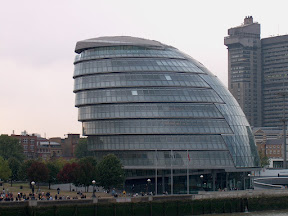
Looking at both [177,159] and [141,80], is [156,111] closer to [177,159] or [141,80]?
[141,80]

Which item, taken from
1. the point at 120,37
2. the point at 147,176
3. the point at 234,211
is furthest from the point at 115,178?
the point at 120,37

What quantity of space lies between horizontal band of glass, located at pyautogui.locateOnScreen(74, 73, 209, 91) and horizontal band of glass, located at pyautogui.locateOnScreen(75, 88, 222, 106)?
3.16 feet

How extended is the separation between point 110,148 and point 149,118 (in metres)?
8.52

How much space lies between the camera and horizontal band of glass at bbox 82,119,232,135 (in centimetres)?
11812

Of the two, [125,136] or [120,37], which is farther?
[120,37]

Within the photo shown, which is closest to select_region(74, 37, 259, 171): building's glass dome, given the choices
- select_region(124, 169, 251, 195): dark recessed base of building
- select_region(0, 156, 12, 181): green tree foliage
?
select_region(124, 169, 251, 195): dark recessed base of building

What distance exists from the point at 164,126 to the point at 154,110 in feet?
9.94

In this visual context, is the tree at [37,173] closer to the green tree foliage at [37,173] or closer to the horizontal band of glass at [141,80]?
the green tree foliage at [37,173]

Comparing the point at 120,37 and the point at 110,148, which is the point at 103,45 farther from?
the point at 110,148

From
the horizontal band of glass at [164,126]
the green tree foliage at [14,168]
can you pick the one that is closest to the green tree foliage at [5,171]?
the green tree foliage at [14,168]

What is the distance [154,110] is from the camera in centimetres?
11862

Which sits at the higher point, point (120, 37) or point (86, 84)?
point (120, 37)

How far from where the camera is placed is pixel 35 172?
4405 inches

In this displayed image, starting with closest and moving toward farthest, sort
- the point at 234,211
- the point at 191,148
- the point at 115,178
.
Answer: the point at 234,211 < the point at 115,178 < the point at 191,148
